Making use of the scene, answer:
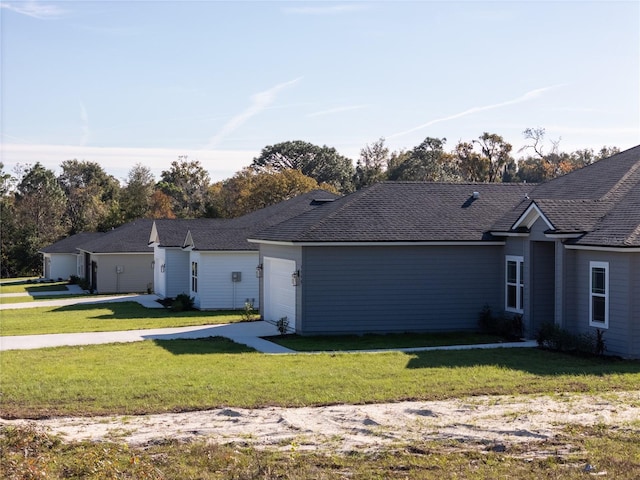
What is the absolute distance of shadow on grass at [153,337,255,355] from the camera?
19328mm

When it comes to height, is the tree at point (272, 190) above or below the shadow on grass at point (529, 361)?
above

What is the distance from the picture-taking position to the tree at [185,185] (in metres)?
85.4

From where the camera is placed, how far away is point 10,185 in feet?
295

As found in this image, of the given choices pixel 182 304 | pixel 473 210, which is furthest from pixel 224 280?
pixel 473 210

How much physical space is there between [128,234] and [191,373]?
32.6 meters

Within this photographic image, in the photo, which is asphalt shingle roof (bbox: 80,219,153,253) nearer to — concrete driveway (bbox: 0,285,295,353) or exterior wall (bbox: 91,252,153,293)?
exterior wall (bbox: 91,252,153,293)

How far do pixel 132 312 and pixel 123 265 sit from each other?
14.4m

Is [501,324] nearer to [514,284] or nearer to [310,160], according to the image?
[514,284]

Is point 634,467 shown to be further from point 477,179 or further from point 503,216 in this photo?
point 477,179

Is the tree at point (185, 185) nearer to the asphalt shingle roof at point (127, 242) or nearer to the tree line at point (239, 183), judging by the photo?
the tree line at point (239, 183)

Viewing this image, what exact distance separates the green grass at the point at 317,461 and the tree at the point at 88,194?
204 ft

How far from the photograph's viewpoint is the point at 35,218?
77.1 metres

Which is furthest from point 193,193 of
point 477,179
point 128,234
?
point 128,234

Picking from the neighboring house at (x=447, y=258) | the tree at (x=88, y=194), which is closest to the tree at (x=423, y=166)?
the tree at (x=88, y=194)
